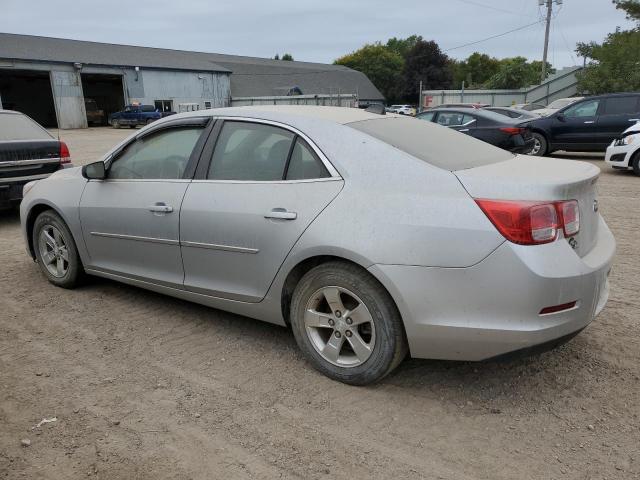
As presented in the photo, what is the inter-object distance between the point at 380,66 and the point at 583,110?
231 feet

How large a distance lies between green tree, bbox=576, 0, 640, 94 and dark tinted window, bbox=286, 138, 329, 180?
3097 cm

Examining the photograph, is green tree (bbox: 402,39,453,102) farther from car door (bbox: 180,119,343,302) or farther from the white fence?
car door (bbox: 180,119,343,302)

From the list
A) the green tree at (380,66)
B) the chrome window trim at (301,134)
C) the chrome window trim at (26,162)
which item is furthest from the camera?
the green tree at (380,66)

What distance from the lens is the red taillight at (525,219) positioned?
2557 mm

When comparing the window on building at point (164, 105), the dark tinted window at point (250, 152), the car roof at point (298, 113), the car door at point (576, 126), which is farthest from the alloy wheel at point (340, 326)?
the window on building at point (164, 105)

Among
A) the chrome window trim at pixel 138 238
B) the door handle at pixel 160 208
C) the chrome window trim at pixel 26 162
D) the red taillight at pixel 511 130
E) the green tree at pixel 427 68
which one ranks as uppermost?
the green tree at pixel 427 68

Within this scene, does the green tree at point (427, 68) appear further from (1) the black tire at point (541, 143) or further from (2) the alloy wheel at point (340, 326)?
(2) the alloy wheel at point (340, 326)

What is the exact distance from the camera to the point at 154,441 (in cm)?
265

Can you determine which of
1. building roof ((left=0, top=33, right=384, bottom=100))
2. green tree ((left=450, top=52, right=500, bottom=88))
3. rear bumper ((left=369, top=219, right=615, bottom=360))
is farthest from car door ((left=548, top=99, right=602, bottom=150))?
green tree ((left=450, top=52, right=500, bottom=88))

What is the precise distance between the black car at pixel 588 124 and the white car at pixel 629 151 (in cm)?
195

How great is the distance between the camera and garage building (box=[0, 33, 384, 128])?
3669cm

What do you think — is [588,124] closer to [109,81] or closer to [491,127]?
[491,127]

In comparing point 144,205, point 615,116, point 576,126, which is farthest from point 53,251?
point 615,116

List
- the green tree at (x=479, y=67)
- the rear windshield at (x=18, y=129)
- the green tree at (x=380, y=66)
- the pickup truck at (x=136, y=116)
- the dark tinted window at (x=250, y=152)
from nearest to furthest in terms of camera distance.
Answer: the dark tinted window at (x=250, y=152)
the rear windshield at (x=18, y=129)
the pickup truck at (x=136, y=116)
the green tree at (x=380, y=66)
the green tree at (x=479, y=67)
